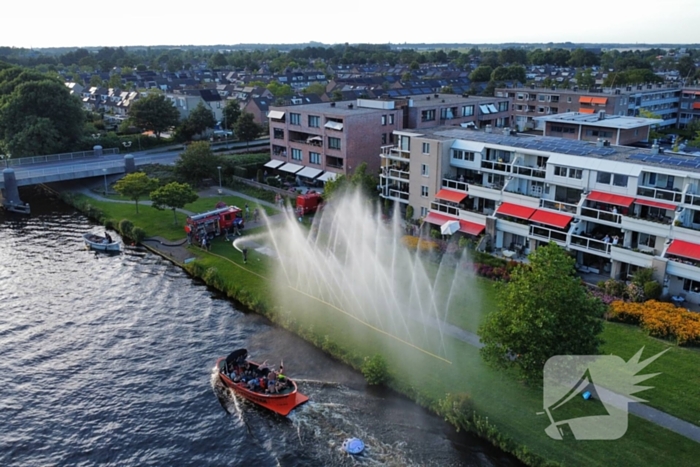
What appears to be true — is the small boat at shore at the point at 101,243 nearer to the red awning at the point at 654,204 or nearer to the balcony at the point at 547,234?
the balcony at the point at 547,234

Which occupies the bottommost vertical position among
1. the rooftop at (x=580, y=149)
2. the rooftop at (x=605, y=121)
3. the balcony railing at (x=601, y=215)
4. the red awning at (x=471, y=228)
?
the red awning at (x=471, y=228)

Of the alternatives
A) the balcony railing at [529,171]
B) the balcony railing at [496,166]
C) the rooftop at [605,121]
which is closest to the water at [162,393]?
the balcony railing at [496,166]

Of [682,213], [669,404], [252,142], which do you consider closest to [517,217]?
[682,213]

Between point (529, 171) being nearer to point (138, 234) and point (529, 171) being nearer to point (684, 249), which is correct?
point (684, 249)

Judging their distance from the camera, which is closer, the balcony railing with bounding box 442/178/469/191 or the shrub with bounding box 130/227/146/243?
the balcony railing with bounding box 442/178/469/191

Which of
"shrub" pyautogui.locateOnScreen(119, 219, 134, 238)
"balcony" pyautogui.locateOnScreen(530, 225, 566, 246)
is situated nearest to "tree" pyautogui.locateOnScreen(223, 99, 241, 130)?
"shrub" pyautogui.locateOnScreen(119, 219, 134, 238)

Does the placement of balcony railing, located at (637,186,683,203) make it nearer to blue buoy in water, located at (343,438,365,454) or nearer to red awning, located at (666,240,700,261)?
red awning, located at (666,240,700,261)

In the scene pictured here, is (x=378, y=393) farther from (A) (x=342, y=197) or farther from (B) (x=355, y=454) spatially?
(A) (x=342, y=197)
